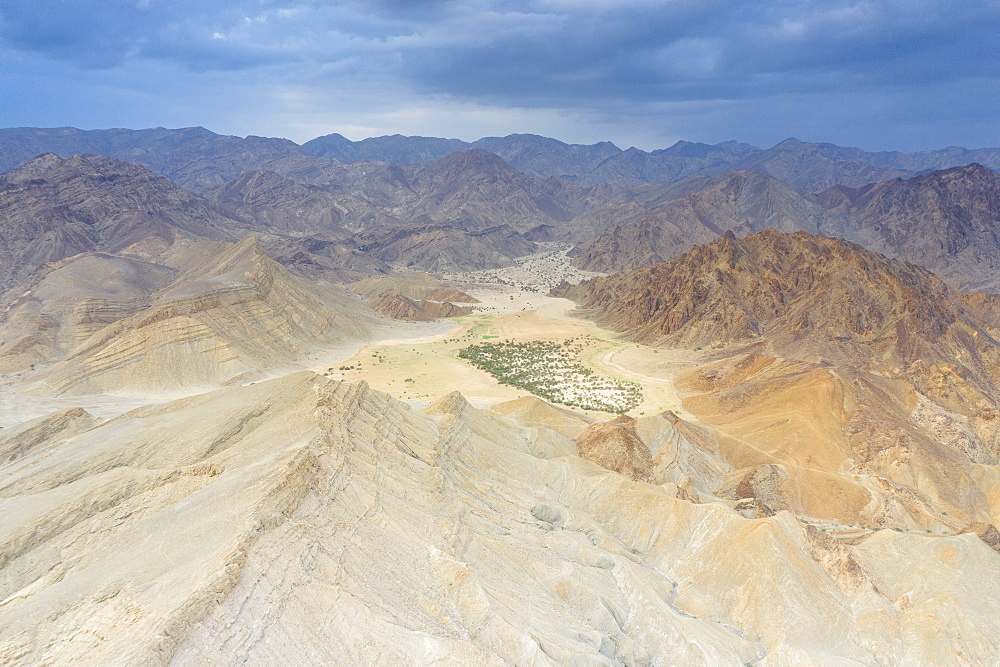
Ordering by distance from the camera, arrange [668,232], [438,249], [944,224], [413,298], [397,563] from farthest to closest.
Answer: [668,232] < [438,249] < [944,224] < [413,298] < [397,563]

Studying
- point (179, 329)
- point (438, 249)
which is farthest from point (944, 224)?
point (179, 329)

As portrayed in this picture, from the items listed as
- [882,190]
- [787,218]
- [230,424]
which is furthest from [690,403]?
[882,190]

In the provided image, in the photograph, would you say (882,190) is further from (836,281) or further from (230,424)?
(230,424)

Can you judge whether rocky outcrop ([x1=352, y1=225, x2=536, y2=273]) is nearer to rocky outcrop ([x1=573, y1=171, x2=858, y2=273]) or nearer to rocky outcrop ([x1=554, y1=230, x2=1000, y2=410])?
rocky outcrop ([x1=573, y1=171, x2=858, y2=273])

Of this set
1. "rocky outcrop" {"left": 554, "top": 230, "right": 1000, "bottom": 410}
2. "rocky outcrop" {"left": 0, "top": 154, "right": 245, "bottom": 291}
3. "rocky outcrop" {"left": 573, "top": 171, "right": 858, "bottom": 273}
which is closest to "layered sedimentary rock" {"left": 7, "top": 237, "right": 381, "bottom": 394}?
"rocky outcrop" {"left": 0, "top": 154, "right": 245, "bottom": 291}

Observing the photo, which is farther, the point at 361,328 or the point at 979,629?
the point at 361,328

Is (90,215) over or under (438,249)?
over

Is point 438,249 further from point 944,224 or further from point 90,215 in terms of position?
point 944,224
